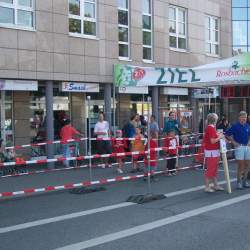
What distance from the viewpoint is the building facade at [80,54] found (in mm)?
16297

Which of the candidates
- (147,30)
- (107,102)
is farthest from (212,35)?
(107,102)

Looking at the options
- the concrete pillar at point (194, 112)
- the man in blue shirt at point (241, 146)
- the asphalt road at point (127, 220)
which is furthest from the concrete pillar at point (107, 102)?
the man in blue shirt at point (241, 146)

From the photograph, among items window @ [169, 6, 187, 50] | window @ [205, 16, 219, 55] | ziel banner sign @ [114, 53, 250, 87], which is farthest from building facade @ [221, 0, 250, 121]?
ziel banner sign @ [114, 53, 250, 87]

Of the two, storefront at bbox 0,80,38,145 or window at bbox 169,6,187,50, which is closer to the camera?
storefront at bbox 0,80,38,145

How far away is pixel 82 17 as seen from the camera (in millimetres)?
18406

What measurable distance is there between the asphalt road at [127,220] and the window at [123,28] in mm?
8874

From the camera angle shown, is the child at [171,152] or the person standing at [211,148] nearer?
the person standing at [211,148]

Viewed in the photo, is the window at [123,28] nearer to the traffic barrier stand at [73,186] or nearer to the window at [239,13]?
the traffic barrier stand at [73,186]

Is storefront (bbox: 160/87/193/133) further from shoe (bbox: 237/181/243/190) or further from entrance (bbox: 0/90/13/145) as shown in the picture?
shoe (bbox: 237/181/243/190)

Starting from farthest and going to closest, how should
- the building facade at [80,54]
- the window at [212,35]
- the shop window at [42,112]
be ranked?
1. the window at [212,35]
2. the shop window at [42,112]
3. the building facade at [80,54]

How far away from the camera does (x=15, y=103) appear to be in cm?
1731

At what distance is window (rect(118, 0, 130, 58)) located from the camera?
20094mm

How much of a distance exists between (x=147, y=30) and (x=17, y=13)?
22.7 feet

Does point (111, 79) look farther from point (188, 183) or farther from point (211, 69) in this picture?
point (188, 183)
